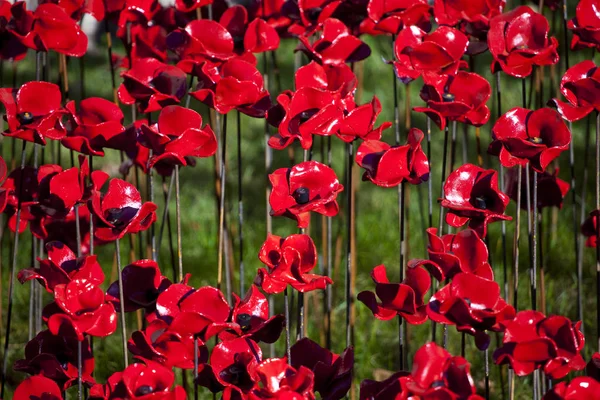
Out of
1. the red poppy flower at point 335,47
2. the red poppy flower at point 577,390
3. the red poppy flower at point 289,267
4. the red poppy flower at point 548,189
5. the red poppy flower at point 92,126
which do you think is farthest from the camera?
the red poppy flower at point 548,189

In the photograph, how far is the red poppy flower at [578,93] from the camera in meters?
0.92

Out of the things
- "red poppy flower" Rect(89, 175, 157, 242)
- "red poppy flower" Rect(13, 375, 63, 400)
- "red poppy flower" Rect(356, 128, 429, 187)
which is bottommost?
"red poppy flower" Rect(13, 375, 63, 400)

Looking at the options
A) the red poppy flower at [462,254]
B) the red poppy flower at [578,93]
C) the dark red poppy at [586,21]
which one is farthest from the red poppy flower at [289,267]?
the dark red poppy at [586,21]

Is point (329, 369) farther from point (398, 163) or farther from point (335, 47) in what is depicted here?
point (335, 47)

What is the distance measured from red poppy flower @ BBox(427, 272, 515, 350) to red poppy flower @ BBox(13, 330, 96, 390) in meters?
0.35

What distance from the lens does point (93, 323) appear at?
0.80 metres

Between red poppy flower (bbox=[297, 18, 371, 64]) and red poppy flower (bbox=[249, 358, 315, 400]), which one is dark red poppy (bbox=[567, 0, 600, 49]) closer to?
red poppy flower (bbox=[297, 18, 371, 64])

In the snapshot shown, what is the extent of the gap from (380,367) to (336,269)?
0.22m

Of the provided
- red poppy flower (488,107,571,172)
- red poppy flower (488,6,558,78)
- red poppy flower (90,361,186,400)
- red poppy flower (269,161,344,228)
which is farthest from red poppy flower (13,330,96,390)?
red poppy flower (488,6,558,78)

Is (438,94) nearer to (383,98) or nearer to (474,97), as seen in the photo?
(474,97)

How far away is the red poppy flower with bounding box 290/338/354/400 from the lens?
815 mm

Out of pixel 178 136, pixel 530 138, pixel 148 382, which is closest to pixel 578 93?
pixel 530 138

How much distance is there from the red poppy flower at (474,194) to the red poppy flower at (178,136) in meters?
0.24

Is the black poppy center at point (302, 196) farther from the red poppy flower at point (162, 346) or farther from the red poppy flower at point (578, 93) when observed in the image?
the red poppy flower at point (578, 93)
